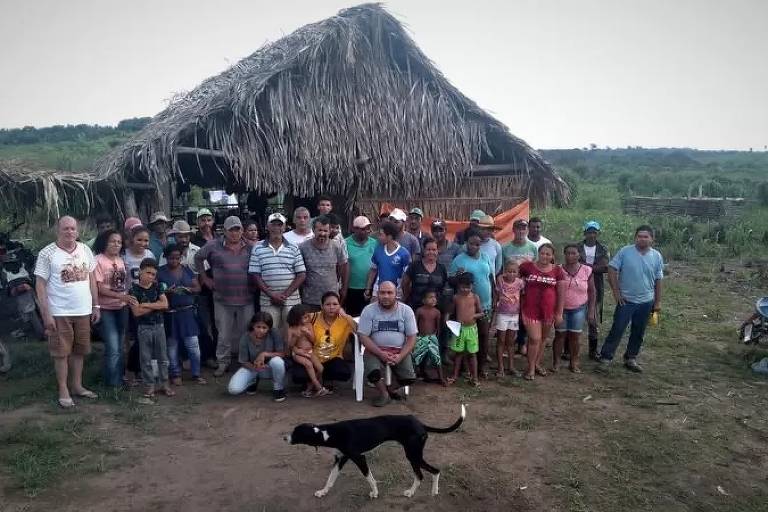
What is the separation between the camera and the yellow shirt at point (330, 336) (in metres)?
5.52

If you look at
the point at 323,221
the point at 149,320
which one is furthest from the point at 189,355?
the point at 323,221

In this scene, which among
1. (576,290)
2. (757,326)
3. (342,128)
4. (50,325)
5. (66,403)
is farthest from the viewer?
(342,128)

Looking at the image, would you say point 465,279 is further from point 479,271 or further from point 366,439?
point 366,439

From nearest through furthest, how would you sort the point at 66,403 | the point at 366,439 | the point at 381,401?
the point at 366,439 → the point at 66,403 → the point at 381,401

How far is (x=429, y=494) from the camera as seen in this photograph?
146 inches

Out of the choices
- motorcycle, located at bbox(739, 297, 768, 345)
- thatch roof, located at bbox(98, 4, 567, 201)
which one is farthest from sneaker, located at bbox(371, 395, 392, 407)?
motorcycle, located at bbox(739, 297, 768, 345)

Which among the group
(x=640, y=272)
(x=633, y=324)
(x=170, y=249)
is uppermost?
(x=170, y=249)

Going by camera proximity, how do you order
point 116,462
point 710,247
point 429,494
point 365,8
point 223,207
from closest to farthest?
point 429,494 → point 116,462 → point 365,8 → point 710,247 → point 223,207

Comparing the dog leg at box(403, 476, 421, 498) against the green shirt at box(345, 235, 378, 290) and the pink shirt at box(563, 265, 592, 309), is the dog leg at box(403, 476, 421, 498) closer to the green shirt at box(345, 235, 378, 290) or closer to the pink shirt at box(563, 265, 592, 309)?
the green shirt at box(345, 235, 378, 290)

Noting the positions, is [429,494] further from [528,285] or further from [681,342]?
[681,342]

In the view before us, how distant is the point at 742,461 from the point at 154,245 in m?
5.87

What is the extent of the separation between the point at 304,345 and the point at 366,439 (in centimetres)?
198

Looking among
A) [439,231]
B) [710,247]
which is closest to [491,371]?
[439,231]

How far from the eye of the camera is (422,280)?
5.84 metres
